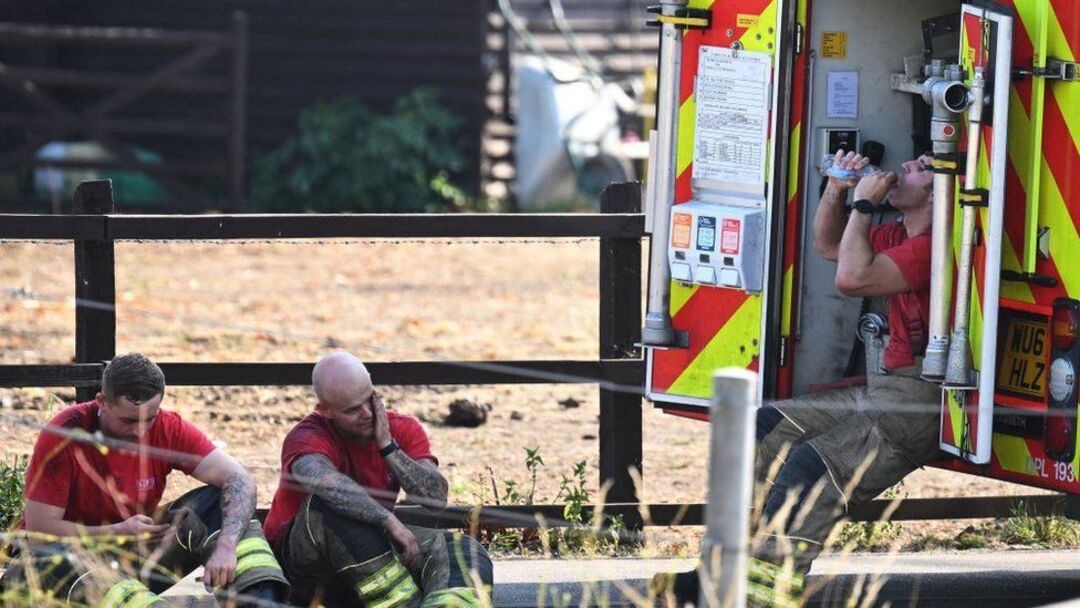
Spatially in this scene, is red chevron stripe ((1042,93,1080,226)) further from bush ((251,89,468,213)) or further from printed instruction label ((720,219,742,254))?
bush ((251,89,468,213))

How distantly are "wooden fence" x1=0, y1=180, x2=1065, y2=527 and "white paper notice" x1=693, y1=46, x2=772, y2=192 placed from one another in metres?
0.83

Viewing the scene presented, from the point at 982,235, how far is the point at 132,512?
2692 millimetres

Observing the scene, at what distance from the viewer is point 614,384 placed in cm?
680

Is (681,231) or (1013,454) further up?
(681,231)

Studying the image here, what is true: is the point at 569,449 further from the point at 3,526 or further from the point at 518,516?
the point at 3,526

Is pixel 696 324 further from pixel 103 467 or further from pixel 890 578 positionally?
pixel 103 467

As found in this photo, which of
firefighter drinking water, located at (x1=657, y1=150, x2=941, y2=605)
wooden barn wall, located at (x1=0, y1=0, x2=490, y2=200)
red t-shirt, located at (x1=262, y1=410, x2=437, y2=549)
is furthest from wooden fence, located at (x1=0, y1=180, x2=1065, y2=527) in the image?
wooden barn wall, located at (x1=0, y1=0, x2=490, y2=200)

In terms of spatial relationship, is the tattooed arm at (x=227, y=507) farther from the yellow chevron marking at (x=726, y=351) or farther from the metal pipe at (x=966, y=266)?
the metal pipe at (x=966, y=266)

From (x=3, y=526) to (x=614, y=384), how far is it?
2.31 metres

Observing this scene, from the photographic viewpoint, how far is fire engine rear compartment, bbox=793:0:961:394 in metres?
6.07

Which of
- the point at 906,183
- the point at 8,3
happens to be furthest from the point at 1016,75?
the point at 8,3

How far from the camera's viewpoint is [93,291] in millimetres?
6633

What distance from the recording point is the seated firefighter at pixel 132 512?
512 centimetres

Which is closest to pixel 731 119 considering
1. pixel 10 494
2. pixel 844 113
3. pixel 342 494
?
pixel 844 113
